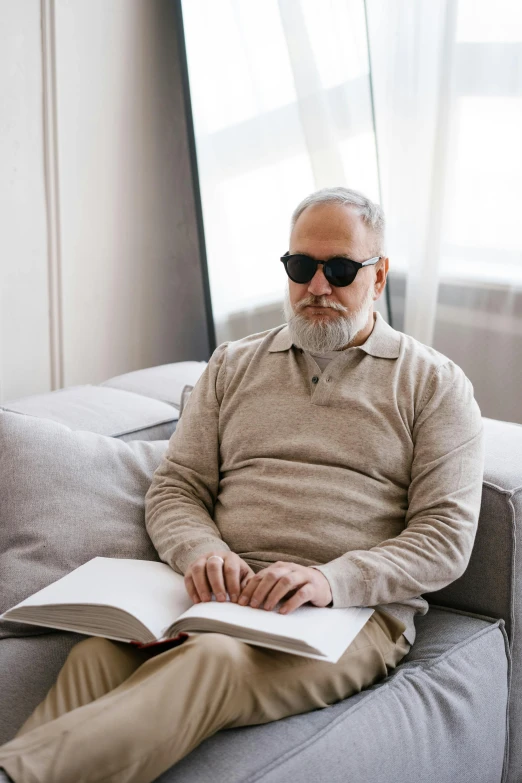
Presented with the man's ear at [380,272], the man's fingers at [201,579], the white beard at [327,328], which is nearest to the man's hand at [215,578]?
the man's fingers at [201,579]

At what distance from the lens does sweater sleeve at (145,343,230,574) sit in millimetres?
1530

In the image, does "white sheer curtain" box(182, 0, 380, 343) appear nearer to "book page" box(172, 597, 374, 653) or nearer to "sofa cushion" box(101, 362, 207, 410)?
"sofa cushion" box(101, 362, 207, 410)

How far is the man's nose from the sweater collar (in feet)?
0.43

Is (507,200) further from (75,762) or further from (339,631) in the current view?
(75,762)

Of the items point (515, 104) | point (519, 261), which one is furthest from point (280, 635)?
point (515, 104)

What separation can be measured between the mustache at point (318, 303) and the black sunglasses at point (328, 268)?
3cm

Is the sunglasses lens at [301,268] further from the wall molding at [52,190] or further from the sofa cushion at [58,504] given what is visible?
the wall molding at [52,190]

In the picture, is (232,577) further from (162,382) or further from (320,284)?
(162,382)

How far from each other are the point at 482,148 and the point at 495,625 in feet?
4.71

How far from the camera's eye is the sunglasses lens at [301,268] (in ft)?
5.26

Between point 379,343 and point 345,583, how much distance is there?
53 cm

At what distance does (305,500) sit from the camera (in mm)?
1520

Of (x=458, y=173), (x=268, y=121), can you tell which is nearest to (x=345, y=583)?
(x=458, y=173)

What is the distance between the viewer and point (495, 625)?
1.51 m
